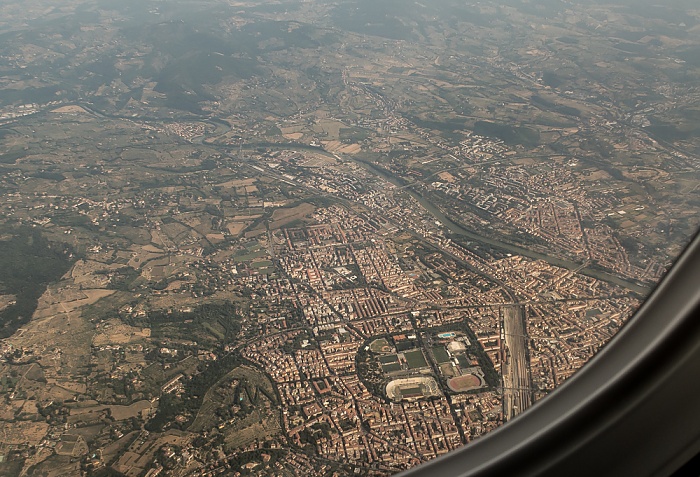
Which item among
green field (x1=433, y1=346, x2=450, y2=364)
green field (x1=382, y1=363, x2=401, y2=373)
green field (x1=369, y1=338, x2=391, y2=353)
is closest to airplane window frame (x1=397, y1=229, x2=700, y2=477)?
green field (x1=382, y1=363, x2=401, y2=373)

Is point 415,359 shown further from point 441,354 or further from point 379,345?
point 379,345

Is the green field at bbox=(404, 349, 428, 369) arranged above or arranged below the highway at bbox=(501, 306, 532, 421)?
below

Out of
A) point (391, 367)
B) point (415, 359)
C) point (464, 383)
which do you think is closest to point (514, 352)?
point (464, 383)

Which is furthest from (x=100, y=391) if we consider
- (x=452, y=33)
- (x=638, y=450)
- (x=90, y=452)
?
(x=452, y=33)

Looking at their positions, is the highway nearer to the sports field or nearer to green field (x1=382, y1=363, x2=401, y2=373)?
the sports field

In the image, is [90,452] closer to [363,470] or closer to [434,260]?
[363,470]

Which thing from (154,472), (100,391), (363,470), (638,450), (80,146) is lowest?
(80,146)
